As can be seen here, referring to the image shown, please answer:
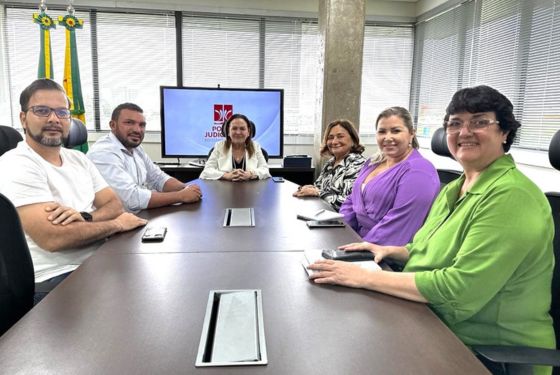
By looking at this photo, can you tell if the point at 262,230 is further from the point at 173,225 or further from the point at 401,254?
the point at 401,254

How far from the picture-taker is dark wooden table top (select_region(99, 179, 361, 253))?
1.47m

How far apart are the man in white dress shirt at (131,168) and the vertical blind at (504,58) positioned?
120 inches

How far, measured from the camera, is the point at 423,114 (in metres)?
5.09

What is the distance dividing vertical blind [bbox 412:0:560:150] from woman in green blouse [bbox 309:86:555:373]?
2585 millimetres

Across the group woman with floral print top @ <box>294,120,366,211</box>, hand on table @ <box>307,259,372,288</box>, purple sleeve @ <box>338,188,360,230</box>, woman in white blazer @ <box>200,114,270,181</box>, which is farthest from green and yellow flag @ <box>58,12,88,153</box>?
hand on table @ <box>307,259,372,288</box>

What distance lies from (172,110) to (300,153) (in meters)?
1.80

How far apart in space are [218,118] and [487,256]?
389 centimetres

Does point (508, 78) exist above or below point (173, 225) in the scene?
above

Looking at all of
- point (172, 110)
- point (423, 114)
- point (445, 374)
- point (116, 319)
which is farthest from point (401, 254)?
point (423, 114)

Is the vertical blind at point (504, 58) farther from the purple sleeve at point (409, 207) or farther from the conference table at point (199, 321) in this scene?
the conference table at point (199, 321)

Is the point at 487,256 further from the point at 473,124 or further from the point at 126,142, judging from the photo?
the point at 126,142

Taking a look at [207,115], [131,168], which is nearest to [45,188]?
[131,168]

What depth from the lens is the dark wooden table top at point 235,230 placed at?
1473mm

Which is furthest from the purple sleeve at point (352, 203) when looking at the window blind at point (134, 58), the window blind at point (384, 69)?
the window blind at point (134, 58)
